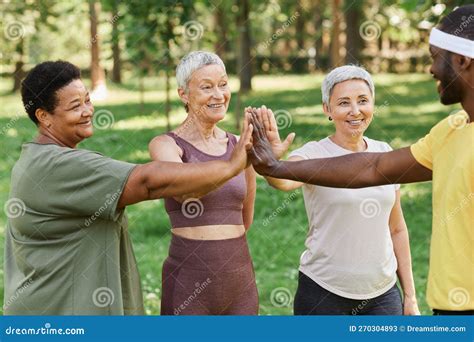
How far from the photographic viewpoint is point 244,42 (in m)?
16.0

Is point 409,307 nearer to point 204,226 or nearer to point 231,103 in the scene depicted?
point 204,226

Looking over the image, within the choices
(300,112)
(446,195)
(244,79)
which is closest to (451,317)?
(446,195)

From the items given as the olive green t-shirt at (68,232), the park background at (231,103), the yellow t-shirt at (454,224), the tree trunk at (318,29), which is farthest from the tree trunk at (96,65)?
the yellow t-shirt at (454,224)

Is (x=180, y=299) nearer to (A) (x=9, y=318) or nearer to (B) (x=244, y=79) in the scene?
(A) (x=9, y=318)

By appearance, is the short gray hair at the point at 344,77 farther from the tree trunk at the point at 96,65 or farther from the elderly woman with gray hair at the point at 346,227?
the tree trunk at the point at 96,65

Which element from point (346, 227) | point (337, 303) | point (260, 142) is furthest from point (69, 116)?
point (337, 303)

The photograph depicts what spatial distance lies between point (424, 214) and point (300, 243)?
173 cm

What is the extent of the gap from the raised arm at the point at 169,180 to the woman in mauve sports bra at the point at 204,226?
328mm

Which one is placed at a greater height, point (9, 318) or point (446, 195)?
point (446, 195)

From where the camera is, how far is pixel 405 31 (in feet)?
93.5

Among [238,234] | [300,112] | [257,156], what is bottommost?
[300,112]

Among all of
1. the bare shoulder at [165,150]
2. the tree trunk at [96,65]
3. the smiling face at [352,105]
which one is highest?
the smiling face at [352,105]

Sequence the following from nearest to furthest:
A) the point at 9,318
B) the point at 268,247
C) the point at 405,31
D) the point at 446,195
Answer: the point at 446,195, the point at 9,318, the point at 268,247, the point at 405,31

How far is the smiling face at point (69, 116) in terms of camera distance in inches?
120
